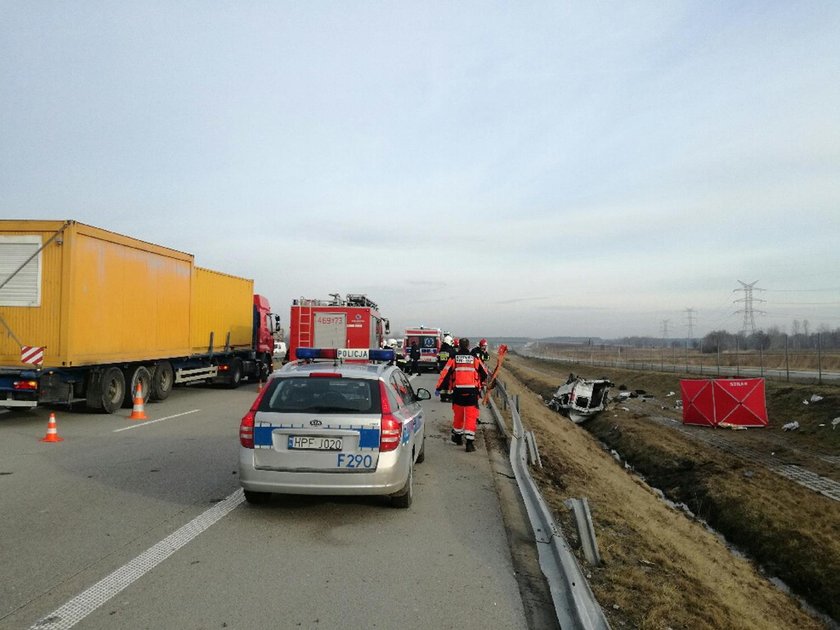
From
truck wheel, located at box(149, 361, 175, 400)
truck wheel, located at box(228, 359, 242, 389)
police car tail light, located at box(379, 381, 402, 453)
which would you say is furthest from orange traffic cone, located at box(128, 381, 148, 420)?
police car tail light, located at box(379, 381, 402, 453)

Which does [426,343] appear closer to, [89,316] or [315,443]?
[89,316]

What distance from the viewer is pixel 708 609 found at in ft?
15.4

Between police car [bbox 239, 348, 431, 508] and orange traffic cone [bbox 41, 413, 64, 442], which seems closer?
police car [bbox 239, 348, 431, 508]

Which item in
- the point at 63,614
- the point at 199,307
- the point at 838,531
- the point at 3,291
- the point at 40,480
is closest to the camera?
the point at 63,614

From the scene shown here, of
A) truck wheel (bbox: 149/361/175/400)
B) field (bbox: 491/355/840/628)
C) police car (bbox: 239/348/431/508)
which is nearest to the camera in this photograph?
field (bbox: 491/355/840/628)

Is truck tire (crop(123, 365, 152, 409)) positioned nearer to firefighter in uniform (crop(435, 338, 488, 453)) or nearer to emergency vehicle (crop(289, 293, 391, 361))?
emergency vehicle (crop(289, 293, 391, 361))

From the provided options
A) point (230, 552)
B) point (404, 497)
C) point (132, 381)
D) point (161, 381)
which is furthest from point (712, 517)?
point (161, 381)

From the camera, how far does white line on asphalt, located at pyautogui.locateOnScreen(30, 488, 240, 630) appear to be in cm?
369

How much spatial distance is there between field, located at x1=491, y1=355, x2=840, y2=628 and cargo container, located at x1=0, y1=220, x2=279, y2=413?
377 inches

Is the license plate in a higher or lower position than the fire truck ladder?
lower

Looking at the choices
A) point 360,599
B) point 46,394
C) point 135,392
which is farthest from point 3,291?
point 360,599

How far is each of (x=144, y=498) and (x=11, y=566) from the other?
2024mm

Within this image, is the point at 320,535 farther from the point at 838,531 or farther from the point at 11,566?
the point at 838,531

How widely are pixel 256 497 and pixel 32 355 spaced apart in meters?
8.43
